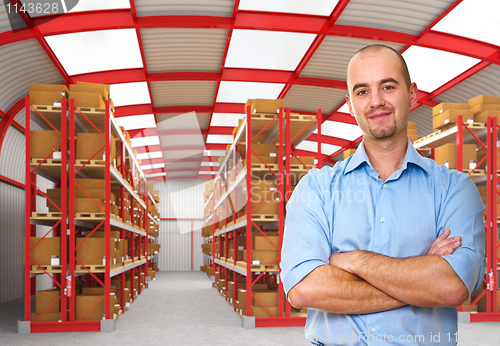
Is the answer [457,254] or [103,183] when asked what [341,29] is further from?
[457,254]

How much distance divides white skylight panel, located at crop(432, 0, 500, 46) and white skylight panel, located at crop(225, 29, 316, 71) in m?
2.75

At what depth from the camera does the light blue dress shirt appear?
1.66 meters

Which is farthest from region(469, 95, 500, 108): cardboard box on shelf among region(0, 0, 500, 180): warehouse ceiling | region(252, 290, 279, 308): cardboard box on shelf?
region(252, 290, 279, 308): cardboard box on shelf

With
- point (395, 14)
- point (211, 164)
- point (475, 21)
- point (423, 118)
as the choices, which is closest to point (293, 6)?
point (395, 14)

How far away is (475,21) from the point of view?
324 inches

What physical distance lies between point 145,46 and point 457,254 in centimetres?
914

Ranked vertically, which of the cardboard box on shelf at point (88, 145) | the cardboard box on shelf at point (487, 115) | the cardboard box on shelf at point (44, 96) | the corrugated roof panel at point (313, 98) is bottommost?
the cardboard box on shelf at point (88, 145)

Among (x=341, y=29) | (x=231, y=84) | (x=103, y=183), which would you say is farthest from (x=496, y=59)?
(x=103, y=183)

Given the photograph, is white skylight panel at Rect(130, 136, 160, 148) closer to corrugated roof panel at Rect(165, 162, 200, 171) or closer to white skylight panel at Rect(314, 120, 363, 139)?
corrugated roof panel at Rect(165, 162, 200, 171)

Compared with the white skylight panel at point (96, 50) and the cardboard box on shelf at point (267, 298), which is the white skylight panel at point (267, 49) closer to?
the white skylight panel at point (96, 50)

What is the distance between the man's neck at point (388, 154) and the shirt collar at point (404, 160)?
0.04 metres

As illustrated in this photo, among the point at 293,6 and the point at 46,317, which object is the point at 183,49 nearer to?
the point at 293,6

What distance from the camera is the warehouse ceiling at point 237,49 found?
26.7 feet

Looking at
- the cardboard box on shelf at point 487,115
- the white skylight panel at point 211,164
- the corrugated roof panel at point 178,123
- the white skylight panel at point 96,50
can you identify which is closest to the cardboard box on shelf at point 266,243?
the cardboard box on shelf at point 487,115
